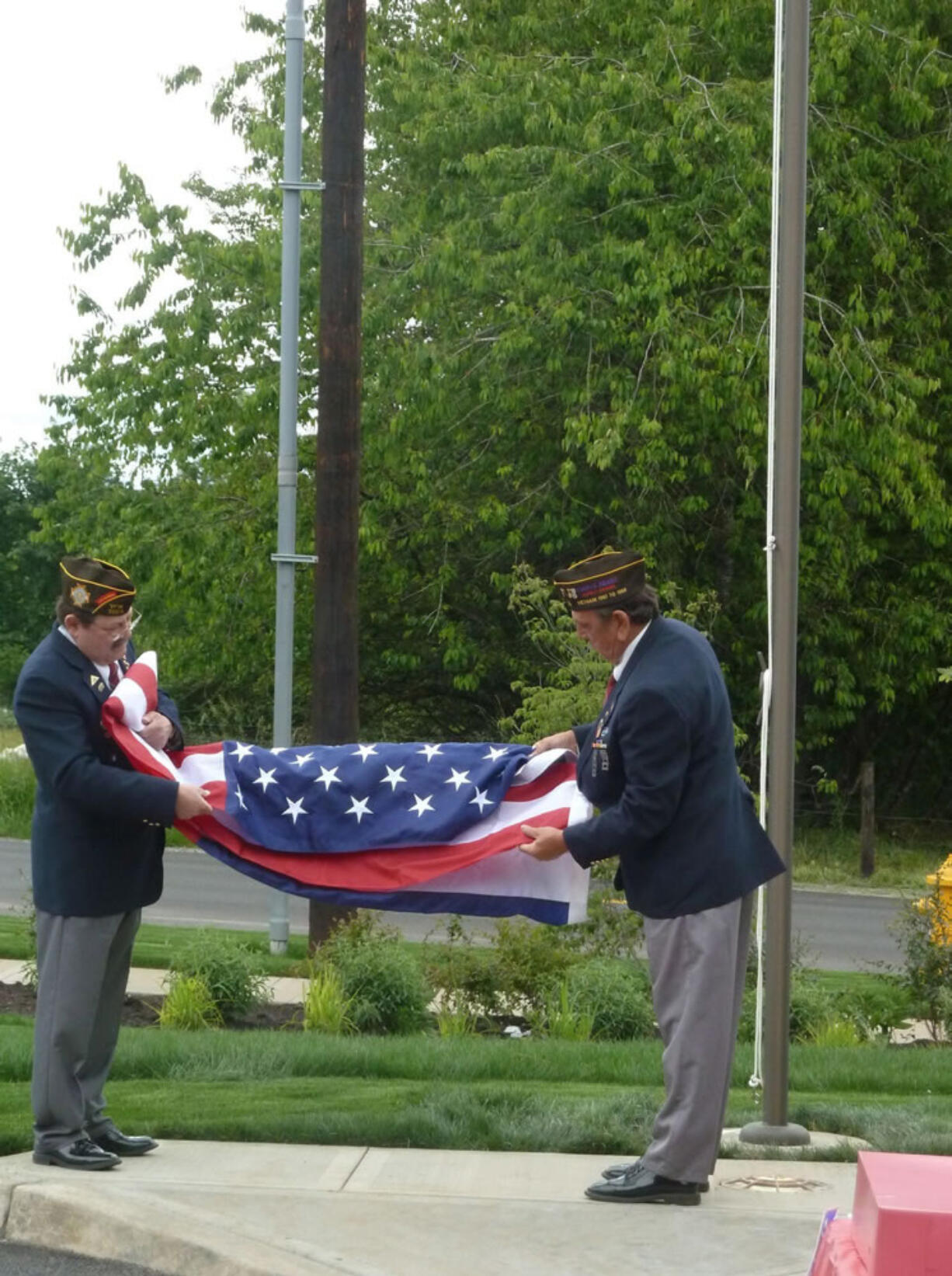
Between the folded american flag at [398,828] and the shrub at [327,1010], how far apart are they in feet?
11.8

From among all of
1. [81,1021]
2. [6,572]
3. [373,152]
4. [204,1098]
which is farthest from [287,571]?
[6,572]

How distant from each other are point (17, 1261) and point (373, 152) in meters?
24.8

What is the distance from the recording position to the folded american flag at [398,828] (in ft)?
22.8

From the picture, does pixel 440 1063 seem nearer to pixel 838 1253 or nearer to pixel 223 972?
pixel 223 972

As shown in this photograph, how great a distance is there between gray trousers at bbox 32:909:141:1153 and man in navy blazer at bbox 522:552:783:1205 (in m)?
1.68

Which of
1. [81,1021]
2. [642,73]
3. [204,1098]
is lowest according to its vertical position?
[204,1098]

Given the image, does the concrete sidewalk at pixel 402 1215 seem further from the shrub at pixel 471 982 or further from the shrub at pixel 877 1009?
the shrub at pixel 877 1009

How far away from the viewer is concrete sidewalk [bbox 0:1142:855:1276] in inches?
208

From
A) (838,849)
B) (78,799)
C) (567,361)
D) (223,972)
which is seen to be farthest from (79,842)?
(838,849)

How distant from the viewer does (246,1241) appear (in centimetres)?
535

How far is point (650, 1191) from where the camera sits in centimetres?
595

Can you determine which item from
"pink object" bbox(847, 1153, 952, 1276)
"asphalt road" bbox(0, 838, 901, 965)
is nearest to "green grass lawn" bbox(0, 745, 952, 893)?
"asphalt road" bbox(0, 838, 901, 965)

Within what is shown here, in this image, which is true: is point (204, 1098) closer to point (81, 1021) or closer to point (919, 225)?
point (81, 1021)

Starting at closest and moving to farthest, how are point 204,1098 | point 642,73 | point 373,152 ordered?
1. point 204,1098
2. point 642,73
3. point 373,152
